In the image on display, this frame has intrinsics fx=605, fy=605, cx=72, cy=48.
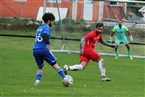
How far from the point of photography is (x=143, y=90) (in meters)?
14.4

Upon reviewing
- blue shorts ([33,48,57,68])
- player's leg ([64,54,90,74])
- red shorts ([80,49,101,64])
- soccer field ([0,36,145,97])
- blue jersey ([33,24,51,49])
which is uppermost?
blue jersey ([33,24,51,49])

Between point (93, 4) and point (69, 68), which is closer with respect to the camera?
point (69, 68)

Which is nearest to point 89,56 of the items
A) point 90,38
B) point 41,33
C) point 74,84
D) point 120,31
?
point 90,38

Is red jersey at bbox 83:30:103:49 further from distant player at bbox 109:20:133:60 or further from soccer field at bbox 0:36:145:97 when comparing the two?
distant player at bbox 109:20:133:60

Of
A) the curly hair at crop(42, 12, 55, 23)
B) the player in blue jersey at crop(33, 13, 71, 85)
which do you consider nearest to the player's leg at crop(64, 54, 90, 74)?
the player in blue jersey at crop(33, 13, 71, 85)

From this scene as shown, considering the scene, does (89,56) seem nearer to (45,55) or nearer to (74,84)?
(74,84)

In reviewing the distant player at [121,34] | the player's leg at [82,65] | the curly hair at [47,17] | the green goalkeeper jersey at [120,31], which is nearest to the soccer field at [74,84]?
the player's leg at [82,65]

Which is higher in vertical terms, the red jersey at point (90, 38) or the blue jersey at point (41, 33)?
the blue jersey at point (41, 33)

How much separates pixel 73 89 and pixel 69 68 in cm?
287

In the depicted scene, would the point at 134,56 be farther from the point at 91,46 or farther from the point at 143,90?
the point at 143,90

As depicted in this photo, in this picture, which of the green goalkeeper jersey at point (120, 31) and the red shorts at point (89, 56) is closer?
the red shorts at point (89, 56)

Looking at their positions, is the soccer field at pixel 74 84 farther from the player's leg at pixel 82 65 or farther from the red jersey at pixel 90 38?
the red jersey at pixel 90 38

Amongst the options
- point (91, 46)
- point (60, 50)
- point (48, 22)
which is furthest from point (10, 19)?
point (48, 22)

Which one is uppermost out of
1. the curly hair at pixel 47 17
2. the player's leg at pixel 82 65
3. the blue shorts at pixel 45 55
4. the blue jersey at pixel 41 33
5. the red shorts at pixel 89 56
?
the curly hair at pixel 47 17
